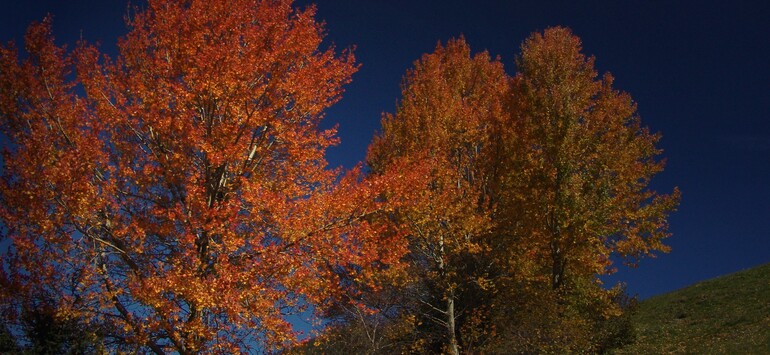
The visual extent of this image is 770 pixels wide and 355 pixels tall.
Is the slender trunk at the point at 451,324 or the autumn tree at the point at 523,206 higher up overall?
the autumn tree at the point at 523,206

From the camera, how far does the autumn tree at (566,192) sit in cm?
1909

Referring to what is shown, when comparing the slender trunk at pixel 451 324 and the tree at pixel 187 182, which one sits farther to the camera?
the slender trunk at pixel 451 324

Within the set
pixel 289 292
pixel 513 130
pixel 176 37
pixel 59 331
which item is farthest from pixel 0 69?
pixel 513 130

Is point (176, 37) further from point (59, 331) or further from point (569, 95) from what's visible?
point (569, 95)

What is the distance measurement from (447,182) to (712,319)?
57.6ft

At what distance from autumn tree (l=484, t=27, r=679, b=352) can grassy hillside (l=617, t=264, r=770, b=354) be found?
13.6ft

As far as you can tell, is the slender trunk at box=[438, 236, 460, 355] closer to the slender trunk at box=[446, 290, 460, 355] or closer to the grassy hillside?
the slender trunk at box=[446, 290, 460, 355]

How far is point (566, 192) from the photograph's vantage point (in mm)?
19062

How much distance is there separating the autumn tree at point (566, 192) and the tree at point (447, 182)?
129cm

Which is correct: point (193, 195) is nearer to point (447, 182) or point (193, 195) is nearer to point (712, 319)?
point (447, 182)

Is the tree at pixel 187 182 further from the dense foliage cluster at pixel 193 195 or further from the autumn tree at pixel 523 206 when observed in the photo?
the autumn tree at pixel 523 206

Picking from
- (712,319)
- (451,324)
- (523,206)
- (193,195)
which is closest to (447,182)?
(523,206)

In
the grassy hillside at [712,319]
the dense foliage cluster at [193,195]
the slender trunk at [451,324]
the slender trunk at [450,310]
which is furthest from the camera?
the grassy hillside at [712,319]

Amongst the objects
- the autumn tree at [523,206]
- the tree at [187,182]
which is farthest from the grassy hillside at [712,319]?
the tree at [187,182]
